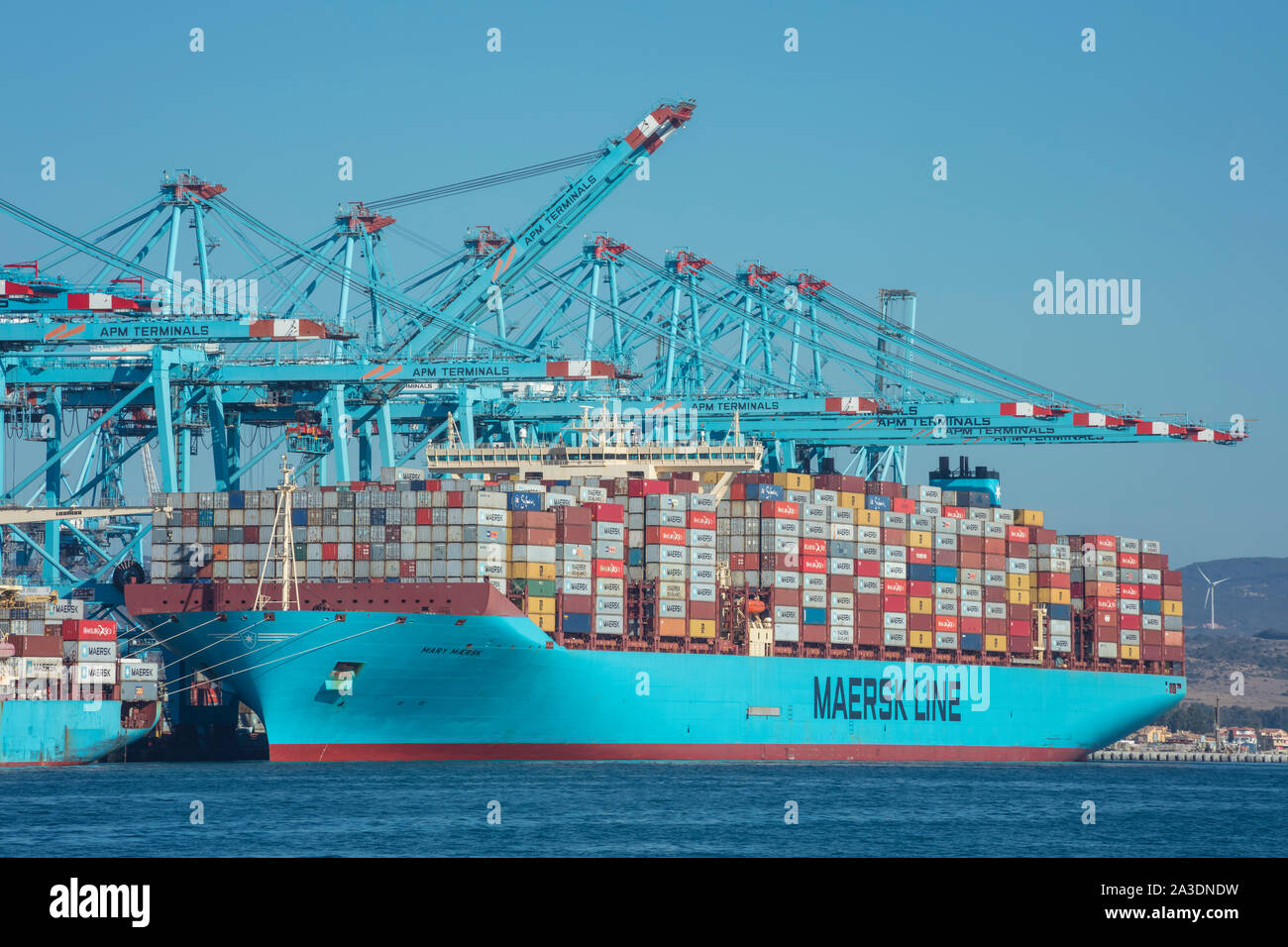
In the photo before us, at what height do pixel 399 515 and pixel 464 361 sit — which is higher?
pixel 464 361

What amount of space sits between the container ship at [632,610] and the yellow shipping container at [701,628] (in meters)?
0.08

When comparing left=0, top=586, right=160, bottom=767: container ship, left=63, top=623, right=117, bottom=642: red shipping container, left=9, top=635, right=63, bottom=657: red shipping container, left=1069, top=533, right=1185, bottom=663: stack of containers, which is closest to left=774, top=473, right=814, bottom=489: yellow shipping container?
left=1069, top=533, right=1185, bottom=663: stack of containers

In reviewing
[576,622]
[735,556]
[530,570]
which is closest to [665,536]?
[576,622]

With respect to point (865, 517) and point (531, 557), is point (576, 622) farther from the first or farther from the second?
point (865, 517)

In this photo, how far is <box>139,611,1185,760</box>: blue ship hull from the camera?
187ft

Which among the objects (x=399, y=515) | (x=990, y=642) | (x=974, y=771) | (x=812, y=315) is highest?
(x=812, y=315)

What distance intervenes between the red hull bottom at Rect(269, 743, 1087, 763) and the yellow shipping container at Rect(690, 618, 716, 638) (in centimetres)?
423

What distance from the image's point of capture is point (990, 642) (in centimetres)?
7494

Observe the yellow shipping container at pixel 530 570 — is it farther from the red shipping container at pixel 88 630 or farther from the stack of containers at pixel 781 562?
the red shipping container at pixel 88 630

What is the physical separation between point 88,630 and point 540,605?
17.6 m

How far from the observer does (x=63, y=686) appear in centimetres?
6209

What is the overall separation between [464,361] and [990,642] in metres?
26.5

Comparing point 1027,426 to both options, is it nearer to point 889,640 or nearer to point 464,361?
point 889,640
